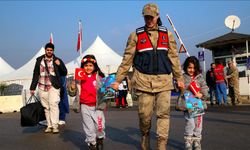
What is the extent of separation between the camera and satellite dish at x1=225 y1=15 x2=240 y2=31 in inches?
817

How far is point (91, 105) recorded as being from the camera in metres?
5.72

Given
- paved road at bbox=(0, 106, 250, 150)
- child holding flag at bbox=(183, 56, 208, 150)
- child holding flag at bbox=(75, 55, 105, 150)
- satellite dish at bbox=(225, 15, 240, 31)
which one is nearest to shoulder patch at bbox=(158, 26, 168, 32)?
child holding flag at bbox=(183, 56, 208, 150)

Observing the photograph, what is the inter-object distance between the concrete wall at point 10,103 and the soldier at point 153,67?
1371cm

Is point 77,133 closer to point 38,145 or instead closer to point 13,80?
point 38,145

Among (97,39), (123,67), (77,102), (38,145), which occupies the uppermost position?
(97,39)

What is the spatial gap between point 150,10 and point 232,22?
56.7ft

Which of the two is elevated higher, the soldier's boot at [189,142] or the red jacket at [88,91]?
the red jacket at [88,91]

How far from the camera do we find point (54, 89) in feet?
26.6

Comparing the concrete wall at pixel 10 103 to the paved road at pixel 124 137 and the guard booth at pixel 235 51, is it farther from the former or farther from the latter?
the guard booth at pixel 235 51

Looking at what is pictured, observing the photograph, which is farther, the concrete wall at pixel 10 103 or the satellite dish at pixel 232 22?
the satellite dish at pixel 232 22

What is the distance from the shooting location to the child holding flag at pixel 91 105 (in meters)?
5.57

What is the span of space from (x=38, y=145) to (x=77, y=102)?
1.43 metres

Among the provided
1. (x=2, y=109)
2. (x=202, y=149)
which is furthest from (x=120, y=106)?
(x=202, y=149)

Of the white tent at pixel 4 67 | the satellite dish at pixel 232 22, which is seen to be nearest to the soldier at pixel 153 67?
the satellite dish at pixel 232 22
